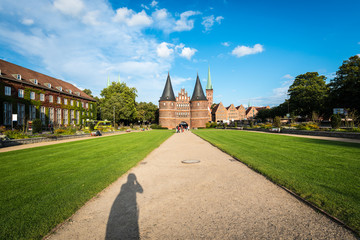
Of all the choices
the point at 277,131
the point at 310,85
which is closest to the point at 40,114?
the point at 277,131

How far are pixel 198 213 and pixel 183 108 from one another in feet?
222

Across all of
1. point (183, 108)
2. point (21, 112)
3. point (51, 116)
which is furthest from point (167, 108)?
point (21, 112)

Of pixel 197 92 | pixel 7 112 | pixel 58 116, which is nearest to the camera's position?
pixel 7 112

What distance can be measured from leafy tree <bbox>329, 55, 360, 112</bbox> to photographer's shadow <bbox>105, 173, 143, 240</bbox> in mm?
42855

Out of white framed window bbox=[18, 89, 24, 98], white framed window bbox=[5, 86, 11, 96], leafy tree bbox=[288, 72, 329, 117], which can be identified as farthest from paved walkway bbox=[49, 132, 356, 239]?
leafy tree bbox=[288, 72, 329, 117]

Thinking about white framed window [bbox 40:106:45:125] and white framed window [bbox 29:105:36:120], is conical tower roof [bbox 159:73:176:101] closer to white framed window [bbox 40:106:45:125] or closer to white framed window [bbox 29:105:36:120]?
white framed window [bbox 40:106:45:125]

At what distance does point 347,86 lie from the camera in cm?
3272

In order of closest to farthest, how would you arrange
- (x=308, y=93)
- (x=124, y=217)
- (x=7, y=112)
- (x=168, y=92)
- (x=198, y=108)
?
1. (x=124, y=217)
2. (x=7, y=112)
3. (x=308, y=93)
4. (x=198, y=108)
5. (x=168, y=92)

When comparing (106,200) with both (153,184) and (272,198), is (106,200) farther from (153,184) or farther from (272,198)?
(272,198)

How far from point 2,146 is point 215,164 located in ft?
53.1

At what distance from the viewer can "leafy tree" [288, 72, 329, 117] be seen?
142 feet

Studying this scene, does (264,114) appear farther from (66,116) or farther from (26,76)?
(26,76)

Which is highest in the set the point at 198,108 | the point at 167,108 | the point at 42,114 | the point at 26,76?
the point at 26,76

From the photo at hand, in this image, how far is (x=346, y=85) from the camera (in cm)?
3291
